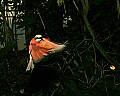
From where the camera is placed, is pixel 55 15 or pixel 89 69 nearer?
pixel 89 69

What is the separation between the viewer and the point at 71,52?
3.65 ft

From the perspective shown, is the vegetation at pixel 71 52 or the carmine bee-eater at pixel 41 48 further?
the vegetation at pixel 71 52

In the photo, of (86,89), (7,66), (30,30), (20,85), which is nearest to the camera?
(86,89)

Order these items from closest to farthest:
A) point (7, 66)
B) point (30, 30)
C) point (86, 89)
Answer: point (86, 89) → point (7, 66) → point (30, 30)

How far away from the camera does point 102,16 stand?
165 cm

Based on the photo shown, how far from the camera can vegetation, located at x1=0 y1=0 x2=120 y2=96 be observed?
0.97m

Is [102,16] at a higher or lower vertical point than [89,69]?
higher

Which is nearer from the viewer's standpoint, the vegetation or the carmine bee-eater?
the carmine bee-eater

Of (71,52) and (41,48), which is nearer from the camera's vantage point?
(41,48)

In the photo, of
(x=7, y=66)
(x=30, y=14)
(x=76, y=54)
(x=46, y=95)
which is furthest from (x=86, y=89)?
(x=30, y=14)

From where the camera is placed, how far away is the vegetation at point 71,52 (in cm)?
97

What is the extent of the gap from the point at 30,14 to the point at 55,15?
0.32 metres

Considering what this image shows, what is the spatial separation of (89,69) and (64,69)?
9 cm

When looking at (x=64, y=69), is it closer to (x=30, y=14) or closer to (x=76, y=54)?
(x=76, y=54)
